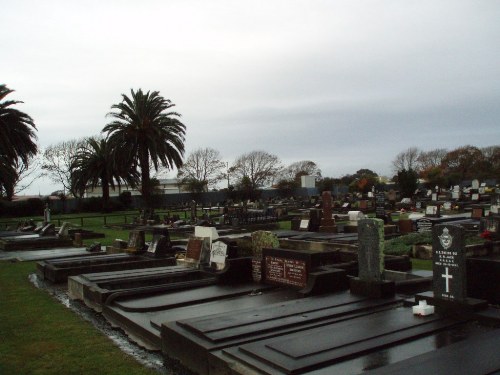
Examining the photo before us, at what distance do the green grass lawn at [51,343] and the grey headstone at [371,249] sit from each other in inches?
164

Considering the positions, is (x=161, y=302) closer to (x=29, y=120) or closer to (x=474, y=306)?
(x=474, y=306)

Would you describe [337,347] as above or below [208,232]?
below

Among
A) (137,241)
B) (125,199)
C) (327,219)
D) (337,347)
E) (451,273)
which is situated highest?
(125,199)

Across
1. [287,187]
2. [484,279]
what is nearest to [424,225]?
[484,279]

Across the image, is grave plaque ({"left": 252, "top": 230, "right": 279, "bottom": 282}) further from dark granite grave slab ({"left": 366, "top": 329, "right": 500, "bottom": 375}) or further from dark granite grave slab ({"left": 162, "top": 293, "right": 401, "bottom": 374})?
dark granite grave slab ({"left": 366, "top": 329, "right": 500, "bottom": 375})

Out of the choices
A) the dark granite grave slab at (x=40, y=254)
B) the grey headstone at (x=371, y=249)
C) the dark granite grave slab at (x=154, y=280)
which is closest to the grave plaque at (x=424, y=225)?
the dark granite grave slab at (x=154, y=280)

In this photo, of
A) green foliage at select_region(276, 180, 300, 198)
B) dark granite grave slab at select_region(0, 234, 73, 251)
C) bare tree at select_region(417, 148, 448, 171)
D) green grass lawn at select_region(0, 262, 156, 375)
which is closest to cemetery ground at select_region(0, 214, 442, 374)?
green grass lawn at select_region(0, 262, 156, 375)

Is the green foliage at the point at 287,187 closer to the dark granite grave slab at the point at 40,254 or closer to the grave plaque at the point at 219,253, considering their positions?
the dark granite grave slab at the point at 40,254

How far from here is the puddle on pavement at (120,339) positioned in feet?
19.9

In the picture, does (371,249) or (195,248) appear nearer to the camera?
(371,249)

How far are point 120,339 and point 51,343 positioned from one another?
3.30ft

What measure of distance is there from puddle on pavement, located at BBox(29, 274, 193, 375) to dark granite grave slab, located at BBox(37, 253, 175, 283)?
2.88ft

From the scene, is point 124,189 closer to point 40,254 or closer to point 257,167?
point 257,167

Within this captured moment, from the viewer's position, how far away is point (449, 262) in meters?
6.80
